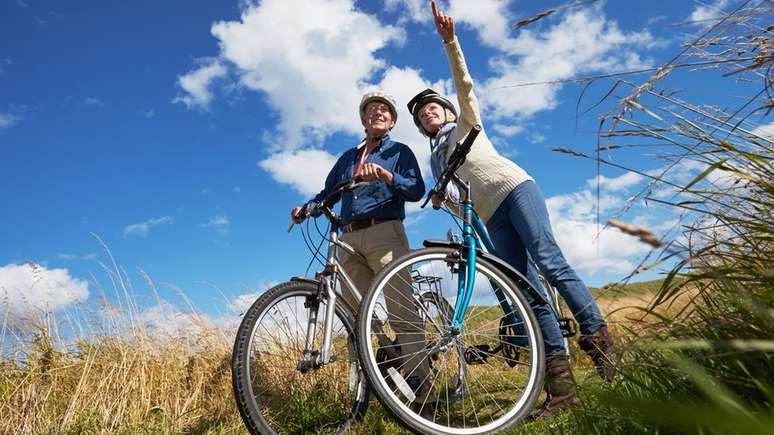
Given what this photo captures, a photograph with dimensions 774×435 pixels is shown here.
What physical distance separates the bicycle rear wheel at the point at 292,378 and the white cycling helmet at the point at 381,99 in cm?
155

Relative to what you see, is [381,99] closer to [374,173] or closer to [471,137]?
[374,173]

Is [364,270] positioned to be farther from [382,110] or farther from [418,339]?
[382,110]

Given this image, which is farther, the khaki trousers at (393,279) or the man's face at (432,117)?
the man's face at (432,117)

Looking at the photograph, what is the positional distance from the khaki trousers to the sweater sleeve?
87 cm

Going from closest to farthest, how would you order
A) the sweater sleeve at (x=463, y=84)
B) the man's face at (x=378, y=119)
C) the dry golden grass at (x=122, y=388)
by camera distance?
the sweater sleeve at (x=463, y=84) < the dry golden grass at (x=122, y=388) < the man's face at (x=378, y=119)

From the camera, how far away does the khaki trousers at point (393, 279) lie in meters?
3.25

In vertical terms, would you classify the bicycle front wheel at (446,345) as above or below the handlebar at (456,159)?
below

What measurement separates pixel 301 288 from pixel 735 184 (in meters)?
2.33

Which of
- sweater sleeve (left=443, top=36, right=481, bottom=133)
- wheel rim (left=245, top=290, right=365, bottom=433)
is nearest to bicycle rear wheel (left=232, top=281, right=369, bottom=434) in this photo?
wheel rim (left=245, top=290, right=365, bottom=433)

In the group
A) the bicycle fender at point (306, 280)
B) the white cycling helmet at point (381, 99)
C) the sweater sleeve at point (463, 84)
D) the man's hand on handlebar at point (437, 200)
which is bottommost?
the bicycle fender at point (306, 280)

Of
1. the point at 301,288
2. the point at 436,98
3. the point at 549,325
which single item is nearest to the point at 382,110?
the point at 436,98

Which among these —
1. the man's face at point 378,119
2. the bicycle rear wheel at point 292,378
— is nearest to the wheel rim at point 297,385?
the bicycle rear wheel at point 292,378

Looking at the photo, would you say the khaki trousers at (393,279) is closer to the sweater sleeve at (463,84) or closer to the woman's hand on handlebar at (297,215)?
the woman's hand on handlebar at (297,215)

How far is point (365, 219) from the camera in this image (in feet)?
12.0
